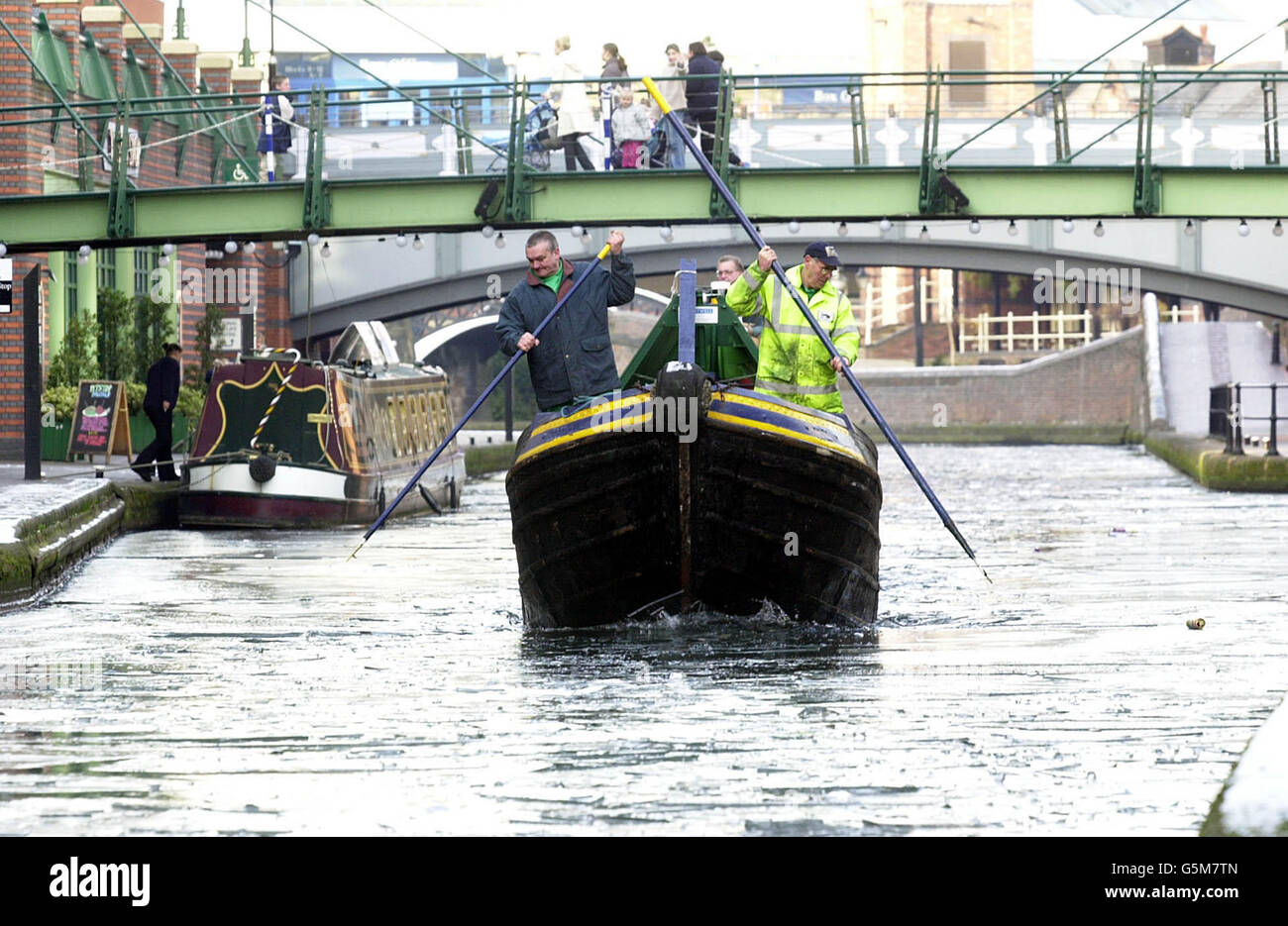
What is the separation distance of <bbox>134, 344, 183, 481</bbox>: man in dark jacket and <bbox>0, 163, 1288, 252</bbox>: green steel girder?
4.68ft

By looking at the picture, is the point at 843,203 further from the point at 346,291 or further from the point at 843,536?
the point at 346,291

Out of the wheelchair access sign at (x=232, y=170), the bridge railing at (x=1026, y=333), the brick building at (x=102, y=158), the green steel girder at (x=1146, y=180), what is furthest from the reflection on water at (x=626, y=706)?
the bridge railing at (x=1026, y=333)

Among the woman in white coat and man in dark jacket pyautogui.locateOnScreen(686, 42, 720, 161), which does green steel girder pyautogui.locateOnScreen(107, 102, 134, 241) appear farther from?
man in dark jacket pyautogui.locateOnScreen(686, 42, 720, 161)

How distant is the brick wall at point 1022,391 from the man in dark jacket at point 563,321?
140ft

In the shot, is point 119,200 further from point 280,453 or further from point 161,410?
point 280,453

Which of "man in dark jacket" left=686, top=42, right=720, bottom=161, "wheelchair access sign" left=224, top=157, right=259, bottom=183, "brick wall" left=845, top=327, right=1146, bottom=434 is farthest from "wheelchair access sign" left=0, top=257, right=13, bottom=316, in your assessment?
"brick wall" left=845, top=327, right=1146, bottom=434

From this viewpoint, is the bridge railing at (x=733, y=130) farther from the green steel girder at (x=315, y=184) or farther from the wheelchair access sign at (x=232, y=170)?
the wheelchair access sign at (x=232, y=170)

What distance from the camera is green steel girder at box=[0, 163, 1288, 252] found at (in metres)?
23.0

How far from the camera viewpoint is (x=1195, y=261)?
40.7m

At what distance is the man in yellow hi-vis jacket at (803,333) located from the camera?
11625mm

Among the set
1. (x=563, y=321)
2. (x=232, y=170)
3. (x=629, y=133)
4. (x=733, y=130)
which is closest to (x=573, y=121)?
(x=629, y=133)

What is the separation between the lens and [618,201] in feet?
75.5

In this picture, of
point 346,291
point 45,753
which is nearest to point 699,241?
point 346,291

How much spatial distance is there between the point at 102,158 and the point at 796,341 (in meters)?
17.6
